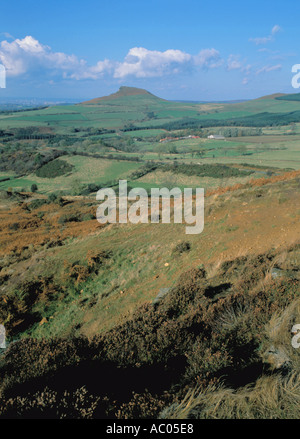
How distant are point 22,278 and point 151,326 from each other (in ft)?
32.4

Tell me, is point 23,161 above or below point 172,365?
above

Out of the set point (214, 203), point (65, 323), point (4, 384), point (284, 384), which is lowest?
point (65, 323)

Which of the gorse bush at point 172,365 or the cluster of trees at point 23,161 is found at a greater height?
the cluster of trees at point 23,161

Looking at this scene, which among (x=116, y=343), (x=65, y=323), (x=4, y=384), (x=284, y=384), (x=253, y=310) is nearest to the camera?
(x=284, y=384)

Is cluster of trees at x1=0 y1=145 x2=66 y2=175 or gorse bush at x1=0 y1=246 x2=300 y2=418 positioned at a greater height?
cluster of trees at x1=0 y1=145 x2=66 y2=175

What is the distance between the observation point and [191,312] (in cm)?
677

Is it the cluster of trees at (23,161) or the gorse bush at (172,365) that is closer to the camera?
the gorse bush at (172,365)

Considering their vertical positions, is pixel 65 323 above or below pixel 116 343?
below

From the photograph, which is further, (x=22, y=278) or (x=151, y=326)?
(x=22, y=278)

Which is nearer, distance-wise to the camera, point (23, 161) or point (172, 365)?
point (172, 365)

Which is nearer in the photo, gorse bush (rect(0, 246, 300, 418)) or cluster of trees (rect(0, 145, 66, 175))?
gorse bush (rect(0, 246, 300, 418))
